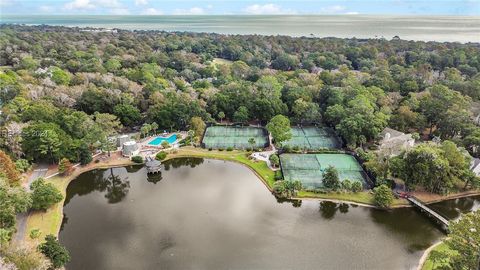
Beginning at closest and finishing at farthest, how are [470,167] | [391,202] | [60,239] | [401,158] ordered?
1. [60,239]
2. [391,202]
3. [401,158]
4. [470,167]

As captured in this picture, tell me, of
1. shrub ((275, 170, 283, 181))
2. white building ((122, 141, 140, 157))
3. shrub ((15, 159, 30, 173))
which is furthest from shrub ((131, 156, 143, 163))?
shrub ((275, 170, 283, 181))

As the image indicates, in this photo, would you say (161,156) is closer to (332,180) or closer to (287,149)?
(287,149)

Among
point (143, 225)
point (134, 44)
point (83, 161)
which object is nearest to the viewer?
point (143, 225)

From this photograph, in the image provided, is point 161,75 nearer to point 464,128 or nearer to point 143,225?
point 143,225

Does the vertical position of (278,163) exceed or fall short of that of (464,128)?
it falls short

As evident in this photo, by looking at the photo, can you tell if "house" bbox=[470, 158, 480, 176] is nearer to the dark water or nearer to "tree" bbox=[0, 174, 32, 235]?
the dark water

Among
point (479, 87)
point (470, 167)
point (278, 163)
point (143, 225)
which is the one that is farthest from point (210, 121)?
point (479, 87)
